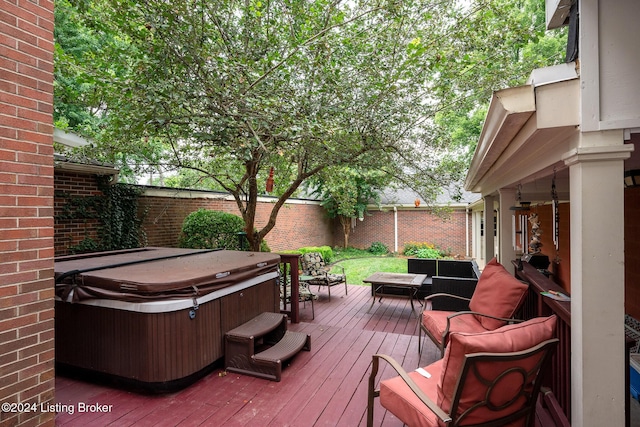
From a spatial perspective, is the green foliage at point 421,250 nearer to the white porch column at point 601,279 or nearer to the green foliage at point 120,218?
the green foliage at point 120,218

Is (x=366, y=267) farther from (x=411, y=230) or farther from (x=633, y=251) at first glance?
(x=633, y=251)

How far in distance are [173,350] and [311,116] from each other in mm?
3227

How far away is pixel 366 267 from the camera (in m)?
11.3

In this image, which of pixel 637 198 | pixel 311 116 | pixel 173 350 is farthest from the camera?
pixel 311 116

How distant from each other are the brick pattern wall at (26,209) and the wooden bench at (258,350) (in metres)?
1.55

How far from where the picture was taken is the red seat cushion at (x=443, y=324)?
11.2 feet

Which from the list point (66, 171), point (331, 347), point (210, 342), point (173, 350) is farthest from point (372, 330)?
point (66, 171)

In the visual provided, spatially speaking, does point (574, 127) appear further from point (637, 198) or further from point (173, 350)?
point (173, 350)

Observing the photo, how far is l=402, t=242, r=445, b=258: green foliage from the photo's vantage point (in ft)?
43.5

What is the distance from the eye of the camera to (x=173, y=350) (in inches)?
120

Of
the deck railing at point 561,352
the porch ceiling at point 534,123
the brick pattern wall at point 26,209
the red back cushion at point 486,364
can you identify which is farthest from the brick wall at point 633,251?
the brick pattern wall at point 26,209

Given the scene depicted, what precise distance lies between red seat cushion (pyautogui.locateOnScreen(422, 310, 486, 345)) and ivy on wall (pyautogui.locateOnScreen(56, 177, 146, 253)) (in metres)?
5.29

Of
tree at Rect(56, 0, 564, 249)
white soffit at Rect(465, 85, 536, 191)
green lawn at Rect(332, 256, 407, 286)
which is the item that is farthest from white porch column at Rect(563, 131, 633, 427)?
green lawn at Rect(332, 256, 407, 286)

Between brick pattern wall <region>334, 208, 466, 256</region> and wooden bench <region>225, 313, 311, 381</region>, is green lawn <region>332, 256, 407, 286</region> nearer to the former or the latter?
brick pattern wall <region>334, 208, 466, 256</region>
